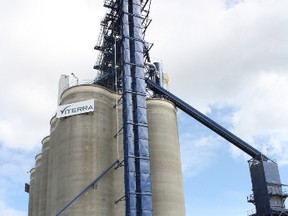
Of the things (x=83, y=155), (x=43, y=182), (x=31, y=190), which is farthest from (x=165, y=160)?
(x=31, y=190)

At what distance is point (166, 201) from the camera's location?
5309 centimetres

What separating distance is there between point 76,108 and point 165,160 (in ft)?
42.8

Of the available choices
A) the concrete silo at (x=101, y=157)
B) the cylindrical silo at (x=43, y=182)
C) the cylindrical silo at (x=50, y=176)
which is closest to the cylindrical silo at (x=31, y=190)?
the cylindrical silo at (x=43, y=182)

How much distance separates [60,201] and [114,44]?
932 inches

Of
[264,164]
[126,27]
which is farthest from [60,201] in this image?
[264,164]

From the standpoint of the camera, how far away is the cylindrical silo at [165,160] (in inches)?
2095

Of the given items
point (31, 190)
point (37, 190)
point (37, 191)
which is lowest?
point (37, 191)

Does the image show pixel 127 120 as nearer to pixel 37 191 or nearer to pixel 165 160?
pixel 165 160

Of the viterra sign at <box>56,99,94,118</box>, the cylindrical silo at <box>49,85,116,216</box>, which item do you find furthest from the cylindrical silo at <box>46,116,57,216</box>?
the viterra sign at <box>56,99,94,118</box>

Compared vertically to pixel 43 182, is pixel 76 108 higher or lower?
higher

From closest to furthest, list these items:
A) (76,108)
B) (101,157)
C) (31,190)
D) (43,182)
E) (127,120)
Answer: (127,120), (101,157), (76,108), (43,182), (31,190)

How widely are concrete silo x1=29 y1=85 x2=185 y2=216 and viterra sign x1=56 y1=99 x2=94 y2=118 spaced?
1.50ft

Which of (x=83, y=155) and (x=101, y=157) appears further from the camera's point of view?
(x=101, y=157)

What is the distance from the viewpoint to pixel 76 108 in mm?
53625
